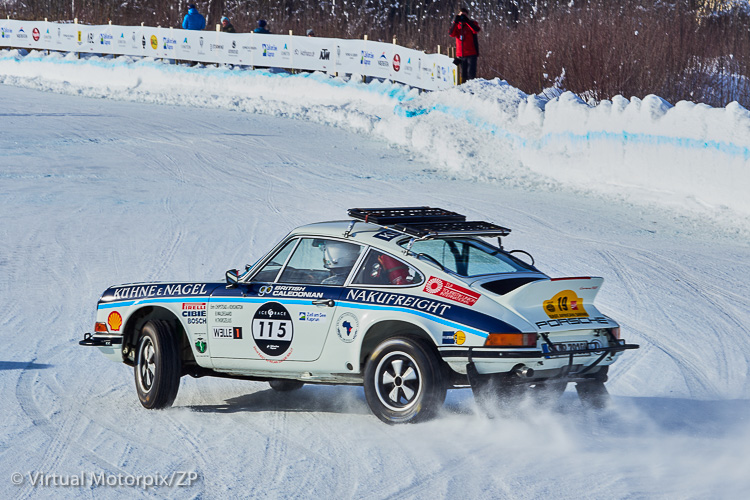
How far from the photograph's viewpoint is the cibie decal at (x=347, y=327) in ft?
20.1

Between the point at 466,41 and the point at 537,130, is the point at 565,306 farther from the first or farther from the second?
the point at 466,41

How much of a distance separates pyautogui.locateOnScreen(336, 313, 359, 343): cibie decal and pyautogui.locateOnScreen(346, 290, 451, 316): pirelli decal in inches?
4.6

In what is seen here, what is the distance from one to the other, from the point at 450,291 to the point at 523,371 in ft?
2.14

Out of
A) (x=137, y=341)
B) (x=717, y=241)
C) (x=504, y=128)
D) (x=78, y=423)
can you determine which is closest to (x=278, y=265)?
(x=137, y=341)

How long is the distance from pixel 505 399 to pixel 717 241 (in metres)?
8.13

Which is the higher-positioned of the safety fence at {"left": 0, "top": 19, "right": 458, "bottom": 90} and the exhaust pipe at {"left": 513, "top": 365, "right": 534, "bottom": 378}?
the safety fence at {"left": 0, "top": 19, "right": 458, "bottom": 90}

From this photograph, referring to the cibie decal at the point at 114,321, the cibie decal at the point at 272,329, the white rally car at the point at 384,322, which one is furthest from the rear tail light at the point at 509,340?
the cibie decal at the point at 114,321

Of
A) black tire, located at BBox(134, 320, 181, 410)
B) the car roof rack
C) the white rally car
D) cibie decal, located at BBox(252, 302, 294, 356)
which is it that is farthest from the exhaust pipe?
black tire, located at BBox(134, 320, 181, 410)

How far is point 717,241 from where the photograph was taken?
13.0 meters

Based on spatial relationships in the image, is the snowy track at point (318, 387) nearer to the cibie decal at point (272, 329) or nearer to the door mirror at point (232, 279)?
the cibie decal at point (272, 329)

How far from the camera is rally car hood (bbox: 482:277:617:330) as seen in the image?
227 inches

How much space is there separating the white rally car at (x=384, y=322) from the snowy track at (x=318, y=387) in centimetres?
28

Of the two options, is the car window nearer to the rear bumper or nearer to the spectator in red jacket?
the rear bumper

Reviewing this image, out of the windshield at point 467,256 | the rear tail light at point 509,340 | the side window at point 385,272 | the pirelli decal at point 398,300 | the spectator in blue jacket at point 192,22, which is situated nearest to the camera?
the rear tail light at point 509,340
